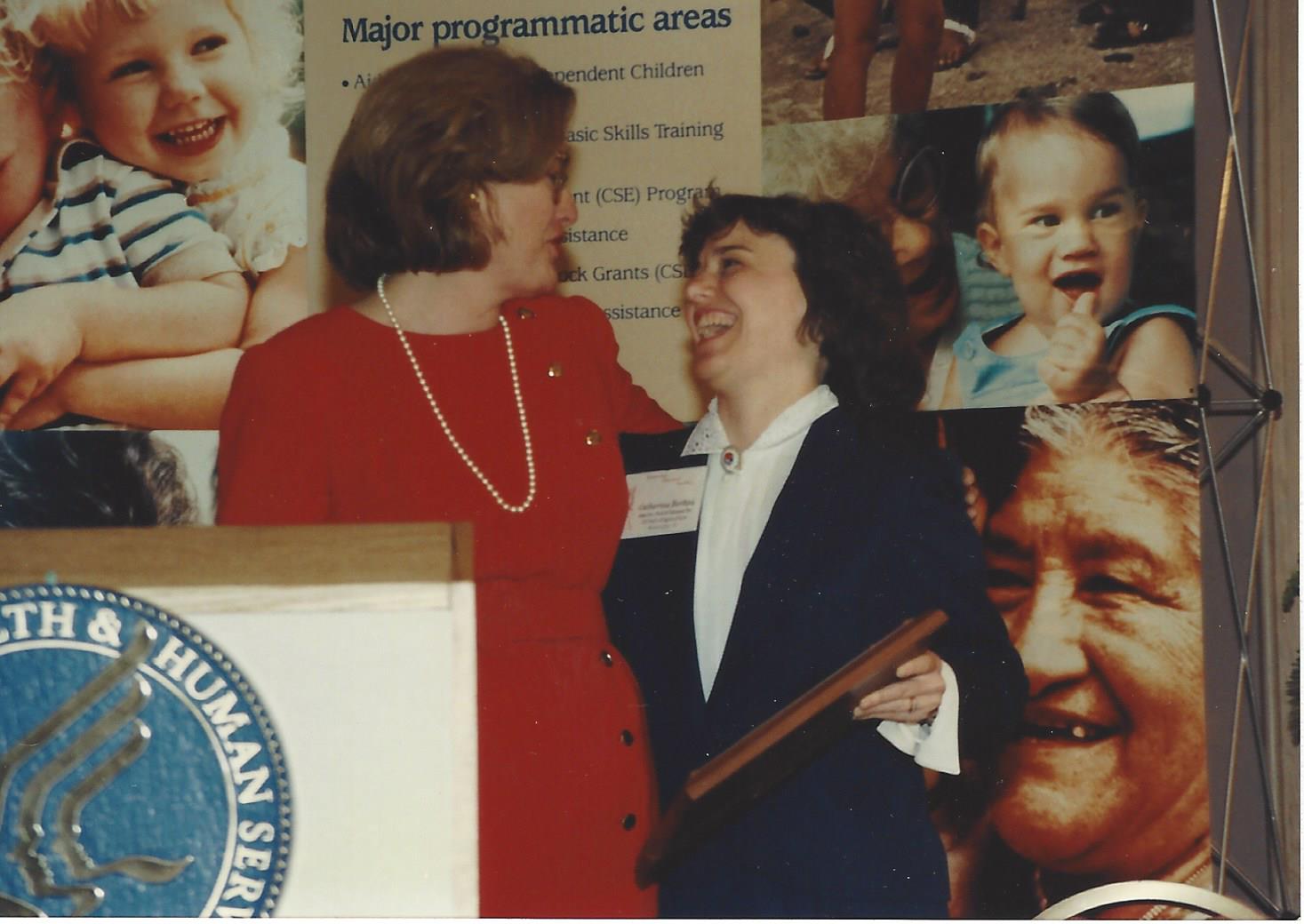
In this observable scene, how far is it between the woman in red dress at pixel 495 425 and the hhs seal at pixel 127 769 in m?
0.82

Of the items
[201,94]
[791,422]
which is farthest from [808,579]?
[201,94]

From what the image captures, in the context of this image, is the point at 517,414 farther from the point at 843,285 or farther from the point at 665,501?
the point at 843,285

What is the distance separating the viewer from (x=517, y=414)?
7.86 ft

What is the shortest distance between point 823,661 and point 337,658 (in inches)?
38.0

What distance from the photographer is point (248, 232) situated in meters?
2.58

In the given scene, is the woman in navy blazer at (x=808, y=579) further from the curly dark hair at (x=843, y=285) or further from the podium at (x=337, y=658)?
the podium at (x=337, y=658)

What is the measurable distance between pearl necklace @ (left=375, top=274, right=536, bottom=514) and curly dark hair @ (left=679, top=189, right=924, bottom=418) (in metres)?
0.33

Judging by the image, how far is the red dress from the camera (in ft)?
7.58

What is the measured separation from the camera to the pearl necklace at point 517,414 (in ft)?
7.73

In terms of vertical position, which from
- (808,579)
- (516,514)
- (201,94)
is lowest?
(808,579)

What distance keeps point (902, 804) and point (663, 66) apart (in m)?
1.21

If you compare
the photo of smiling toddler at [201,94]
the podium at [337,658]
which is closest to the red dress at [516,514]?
the photo of smiling toddler at [201,94]

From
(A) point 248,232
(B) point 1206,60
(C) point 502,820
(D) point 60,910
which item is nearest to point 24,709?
(D) point 60,910

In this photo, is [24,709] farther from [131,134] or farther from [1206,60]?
[1206,60]
